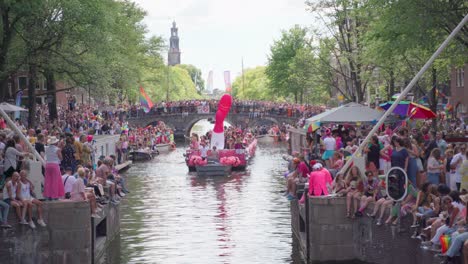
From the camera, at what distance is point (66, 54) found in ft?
163

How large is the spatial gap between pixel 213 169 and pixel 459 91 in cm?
2108

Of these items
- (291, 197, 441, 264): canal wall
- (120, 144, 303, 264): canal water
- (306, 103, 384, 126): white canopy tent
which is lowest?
(120, 144, 303, 264): canal water

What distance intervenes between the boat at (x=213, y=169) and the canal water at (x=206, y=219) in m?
0.49

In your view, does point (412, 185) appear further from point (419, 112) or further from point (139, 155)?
point (139, 155)

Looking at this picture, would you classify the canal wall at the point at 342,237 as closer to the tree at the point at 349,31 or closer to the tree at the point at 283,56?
the tree at the point at 349,31

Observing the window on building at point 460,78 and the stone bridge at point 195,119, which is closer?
the window on building at point 460,78

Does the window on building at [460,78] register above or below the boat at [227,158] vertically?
above

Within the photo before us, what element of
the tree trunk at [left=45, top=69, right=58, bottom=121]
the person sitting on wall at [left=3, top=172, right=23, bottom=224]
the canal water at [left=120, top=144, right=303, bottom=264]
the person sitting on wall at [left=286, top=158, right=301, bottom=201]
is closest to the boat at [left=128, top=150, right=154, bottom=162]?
the tree trunk at [left=45, top=69, right=58, bottom=121]

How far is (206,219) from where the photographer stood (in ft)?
113

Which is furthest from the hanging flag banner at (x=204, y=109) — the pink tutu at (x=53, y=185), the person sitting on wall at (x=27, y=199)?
the person sitting on wall at (x=27, y=199)

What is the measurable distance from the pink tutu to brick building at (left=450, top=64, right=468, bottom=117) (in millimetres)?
41539

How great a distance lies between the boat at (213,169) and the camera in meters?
51.2

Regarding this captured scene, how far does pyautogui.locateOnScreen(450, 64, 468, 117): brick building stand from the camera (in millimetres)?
62000

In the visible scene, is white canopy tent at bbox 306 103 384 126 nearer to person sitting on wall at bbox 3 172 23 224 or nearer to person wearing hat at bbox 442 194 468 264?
person sitting on wall at bbox 3 172 23 224
